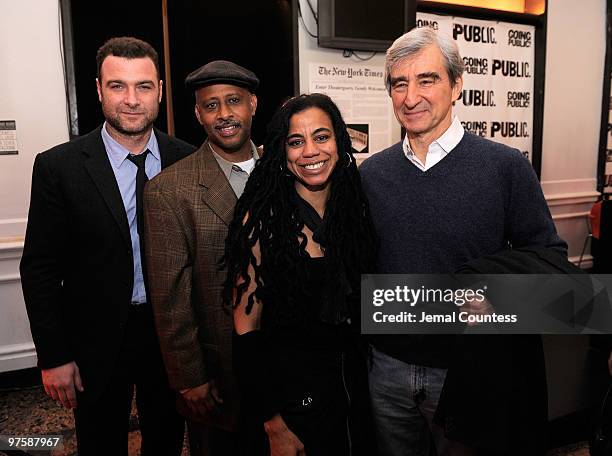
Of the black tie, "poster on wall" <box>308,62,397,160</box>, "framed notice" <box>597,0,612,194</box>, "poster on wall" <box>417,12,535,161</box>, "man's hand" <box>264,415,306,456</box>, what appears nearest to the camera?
"man's hand" <box>264,415,306,456</box>

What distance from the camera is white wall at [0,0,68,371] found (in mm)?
2759

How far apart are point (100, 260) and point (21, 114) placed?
1725 mm

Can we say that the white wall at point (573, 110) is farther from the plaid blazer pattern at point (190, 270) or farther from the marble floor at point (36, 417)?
the plaid blazer pattern at point (190, 270)

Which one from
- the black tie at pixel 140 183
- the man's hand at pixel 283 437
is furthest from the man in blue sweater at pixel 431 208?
the black tie at pixel 140 183

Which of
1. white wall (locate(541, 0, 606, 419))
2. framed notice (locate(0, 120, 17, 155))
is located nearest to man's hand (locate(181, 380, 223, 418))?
framed notice (locate(0, 120, 17, 155))

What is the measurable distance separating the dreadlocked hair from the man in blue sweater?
3.1 inches

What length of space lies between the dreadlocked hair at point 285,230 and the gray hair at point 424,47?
24 centimetres

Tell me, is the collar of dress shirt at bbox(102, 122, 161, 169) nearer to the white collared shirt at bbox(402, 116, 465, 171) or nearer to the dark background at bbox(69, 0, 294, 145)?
the white collared shirt at bbox(402, 116, 465, 171)

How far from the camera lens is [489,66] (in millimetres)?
4039

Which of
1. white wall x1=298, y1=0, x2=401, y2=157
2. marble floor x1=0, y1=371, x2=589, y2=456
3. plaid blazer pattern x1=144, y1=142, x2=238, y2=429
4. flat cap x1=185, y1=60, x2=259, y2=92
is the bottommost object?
marble floor x1=0, y1=371, x2=589, y2=456

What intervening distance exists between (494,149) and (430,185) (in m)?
0.20

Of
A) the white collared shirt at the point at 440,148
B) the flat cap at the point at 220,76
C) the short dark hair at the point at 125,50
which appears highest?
the short dark hair at the point at 125,50

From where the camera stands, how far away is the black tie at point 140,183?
65.1 inches

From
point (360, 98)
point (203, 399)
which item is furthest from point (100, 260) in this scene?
point (360, 98)
